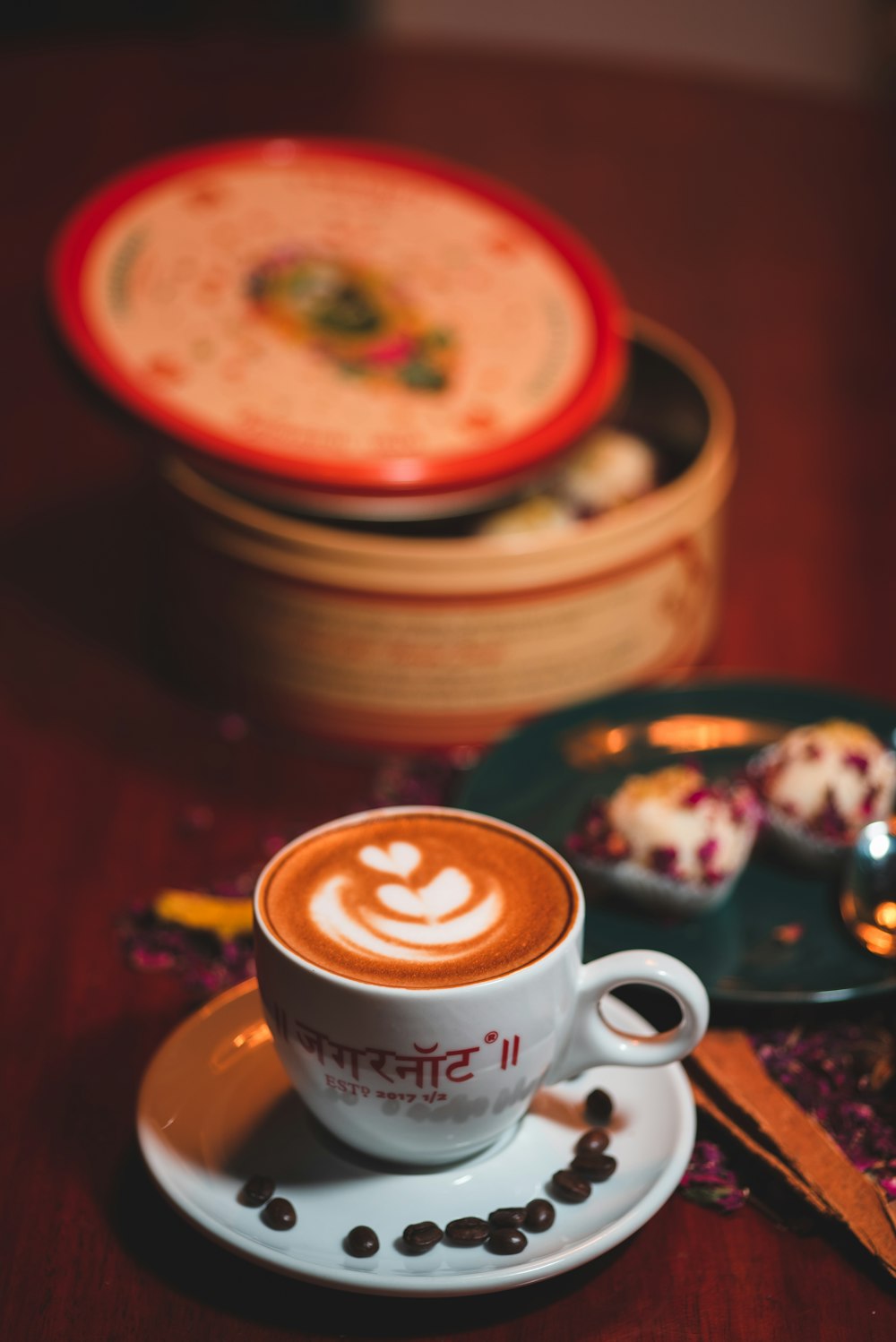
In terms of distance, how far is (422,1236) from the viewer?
594mm

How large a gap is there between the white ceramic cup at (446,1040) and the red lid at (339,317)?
0.46 m

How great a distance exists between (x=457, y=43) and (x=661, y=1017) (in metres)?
2.00

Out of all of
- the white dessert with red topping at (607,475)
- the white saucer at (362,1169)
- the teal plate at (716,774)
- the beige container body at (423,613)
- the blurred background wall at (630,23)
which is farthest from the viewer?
the blurred background wall at (630,23)

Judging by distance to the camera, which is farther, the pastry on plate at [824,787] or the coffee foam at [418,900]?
the pastry on plate at [824,787]

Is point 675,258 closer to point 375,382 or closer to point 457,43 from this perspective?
point 457,43

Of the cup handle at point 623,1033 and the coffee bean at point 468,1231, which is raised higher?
the cup handle at point 623,1033

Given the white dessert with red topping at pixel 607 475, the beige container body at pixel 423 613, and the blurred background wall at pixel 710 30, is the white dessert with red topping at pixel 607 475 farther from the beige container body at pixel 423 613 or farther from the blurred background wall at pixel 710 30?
the blurred background wall at pixel 710 30

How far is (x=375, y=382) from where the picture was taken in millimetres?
1108

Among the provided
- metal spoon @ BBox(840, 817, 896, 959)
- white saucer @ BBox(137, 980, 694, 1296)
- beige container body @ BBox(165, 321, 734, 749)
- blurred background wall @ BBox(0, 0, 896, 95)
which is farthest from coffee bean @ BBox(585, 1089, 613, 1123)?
blurred background wall @ BBox(0, 0, 896, 95)

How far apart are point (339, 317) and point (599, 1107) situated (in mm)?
735

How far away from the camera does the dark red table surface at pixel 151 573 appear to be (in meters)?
0.62

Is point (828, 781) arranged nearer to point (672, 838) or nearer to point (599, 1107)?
point (672, 838)

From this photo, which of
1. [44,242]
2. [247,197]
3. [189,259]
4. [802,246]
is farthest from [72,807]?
[802,246]

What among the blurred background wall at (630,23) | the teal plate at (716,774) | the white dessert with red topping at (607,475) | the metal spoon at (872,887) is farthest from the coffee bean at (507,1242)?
the blurred background wall at (630,23)
